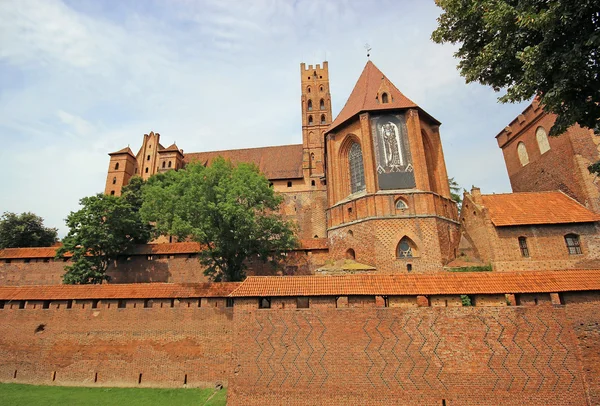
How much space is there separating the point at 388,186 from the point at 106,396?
16444mm

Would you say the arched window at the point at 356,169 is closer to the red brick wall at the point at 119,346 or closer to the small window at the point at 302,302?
the small window at the point at 302,302

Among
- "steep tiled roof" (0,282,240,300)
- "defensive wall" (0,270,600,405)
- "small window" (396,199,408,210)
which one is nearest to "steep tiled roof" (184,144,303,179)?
"small window" (396,199,408,210)

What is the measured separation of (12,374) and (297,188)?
24359 mm

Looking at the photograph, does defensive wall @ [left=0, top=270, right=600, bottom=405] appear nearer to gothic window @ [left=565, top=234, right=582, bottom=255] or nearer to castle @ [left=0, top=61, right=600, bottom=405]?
castle @ [left=0, top=61, right=600, bottom=405]

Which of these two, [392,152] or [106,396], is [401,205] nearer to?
[392,152]

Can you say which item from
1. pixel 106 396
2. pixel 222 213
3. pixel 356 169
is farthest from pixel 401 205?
pixel 106 396

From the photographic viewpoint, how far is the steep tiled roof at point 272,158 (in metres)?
35.3

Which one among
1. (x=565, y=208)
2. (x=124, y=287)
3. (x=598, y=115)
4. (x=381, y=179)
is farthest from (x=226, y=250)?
(x=565, y=208)

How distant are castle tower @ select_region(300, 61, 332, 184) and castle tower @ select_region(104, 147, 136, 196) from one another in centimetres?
1932

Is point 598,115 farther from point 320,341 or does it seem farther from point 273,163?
point 273,163

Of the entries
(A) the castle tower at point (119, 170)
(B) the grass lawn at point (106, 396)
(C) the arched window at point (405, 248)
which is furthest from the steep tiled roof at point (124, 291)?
(A) the castle tower at point (119, 170)

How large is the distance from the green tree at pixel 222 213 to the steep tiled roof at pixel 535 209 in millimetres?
11215

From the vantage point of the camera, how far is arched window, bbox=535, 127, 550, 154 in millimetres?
21672

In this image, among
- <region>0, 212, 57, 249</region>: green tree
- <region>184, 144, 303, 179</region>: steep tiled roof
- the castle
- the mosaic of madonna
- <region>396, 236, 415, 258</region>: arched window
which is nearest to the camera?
the castle
